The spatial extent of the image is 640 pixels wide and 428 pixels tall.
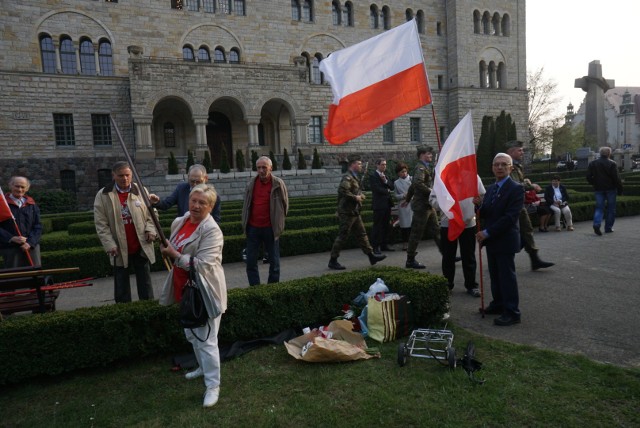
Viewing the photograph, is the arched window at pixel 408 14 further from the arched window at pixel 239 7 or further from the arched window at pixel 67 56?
the arched window at pixel 67 56

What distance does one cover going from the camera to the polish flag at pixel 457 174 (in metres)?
5.77

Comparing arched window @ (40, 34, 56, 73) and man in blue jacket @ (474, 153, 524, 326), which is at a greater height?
arched window @ (40, 34, 56, 73)

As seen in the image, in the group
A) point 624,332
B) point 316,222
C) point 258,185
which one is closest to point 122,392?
point 258,185

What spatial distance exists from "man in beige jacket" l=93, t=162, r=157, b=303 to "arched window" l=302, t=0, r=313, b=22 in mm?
28537

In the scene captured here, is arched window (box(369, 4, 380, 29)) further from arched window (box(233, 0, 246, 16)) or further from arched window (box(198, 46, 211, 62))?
arched window (box(198, 46, 211, 62))

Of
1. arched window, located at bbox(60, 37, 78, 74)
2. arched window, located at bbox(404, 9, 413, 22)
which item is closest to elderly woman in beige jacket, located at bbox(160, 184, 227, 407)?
arched window, located at bbox(60, 37, 78, 74)

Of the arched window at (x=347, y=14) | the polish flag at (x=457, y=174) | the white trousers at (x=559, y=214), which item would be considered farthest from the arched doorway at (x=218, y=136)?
the polish flag at (x=457, y=174)

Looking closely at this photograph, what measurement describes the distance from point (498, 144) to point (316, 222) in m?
24.0

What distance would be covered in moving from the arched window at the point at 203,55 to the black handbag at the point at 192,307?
27553mm

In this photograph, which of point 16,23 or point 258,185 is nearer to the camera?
point 258,185

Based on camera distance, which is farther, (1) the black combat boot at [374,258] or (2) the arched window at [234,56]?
(2) the arched window at [234,56]

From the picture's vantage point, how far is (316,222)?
41.4 feet

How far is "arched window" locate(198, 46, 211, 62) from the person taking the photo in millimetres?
28270

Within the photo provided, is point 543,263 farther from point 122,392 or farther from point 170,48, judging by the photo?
point 170,48
